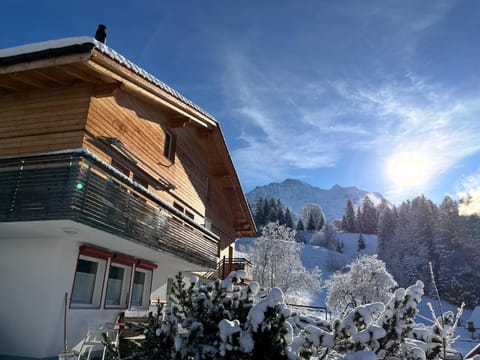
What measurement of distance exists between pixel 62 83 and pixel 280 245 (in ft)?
116

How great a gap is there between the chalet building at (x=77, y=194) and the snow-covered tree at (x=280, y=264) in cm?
2852

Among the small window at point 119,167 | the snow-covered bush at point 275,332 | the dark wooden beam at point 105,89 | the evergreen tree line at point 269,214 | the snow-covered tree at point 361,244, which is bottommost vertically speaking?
the snow-covered bush at point 275,332

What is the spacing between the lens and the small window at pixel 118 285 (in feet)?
33.7

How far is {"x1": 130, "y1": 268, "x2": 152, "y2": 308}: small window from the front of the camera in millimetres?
11664

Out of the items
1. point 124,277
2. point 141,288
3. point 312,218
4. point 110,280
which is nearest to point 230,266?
point 141,288

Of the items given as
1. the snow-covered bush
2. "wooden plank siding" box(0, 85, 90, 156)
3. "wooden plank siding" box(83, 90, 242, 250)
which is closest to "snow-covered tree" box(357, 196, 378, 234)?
"wooden plank siding" box(83, 90, 242, 250)

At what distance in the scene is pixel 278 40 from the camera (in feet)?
31.7

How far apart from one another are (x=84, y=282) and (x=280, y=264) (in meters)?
33.4

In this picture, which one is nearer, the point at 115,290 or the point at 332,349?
the point at 332,349

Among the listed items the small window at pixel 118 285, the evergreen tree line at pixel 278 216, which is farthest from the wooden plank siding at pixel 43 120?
the evergreen tree line at pixel 278 216

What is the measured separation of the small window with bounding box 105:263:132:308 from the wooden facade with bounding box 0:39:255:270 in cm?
241

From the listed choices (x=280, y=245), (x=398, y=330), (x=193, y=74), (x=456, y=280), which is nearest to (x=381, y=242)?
(x=456, y=280)

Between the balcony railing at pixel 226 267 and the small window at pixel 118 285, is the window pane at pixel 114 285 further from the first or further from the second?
the balcony railing at pixel 226 267

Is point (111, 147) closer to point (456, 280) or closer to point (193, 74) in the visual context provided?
point (193, 74)
